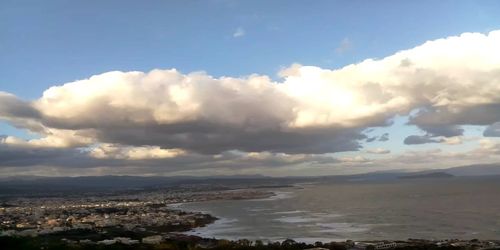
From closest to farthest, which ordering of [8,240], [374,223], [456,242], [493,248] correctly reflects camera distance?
[8,240]
[493,248]
[456,242]
[374,223]

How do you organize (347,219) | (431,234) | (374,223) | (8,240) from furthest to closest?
(347,219), (374,223), (431,234), (8,240)

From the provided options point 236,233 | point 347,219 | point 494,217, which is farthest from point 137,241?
point 494,217

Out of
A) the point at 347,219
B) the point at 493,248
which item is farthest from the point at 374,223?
the point at 493,248

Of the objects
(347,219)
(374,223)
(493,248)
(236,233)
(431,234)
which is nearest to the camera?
(493,248)

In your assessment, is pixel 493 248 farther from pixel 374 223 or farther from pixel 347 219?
pixel 347 219

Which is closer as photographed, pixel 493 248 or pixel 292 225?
pixel 493 248

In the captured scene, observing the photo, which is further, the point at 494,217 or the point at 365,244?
the point at 494,217

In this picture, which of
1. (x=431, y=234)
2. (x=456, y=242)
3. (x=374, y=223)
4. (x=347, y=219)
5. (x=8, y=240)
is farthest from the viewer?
(x=347, y=219)

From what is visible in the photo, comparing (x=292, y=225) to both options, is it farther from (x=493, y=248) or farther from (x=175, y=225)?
(x=493, y=248)

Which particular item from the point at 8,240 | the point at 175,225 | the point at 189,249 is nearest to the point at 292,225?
the point at 175,225
